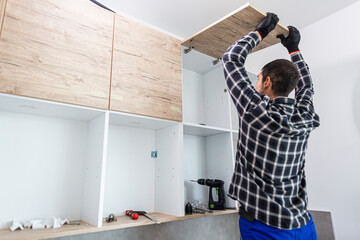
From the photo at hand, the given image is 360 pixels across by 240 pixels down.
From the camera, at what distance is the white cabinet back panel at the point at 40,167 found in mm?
1175

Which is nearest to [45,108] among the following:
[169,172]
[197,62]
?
[169,172]

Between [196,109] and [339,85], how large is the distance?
120cm

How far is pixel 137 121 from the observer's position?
57.9 inches

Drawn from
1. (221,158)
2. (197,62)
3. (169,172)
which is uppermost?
(197,62)

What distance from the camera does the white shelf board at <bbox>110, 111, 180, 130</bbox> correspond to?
1.33m

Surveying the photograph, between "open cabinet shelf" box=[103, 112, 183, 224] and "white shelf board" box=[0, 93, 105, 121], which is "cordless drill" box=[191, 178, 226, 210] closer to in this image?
"open cabinet shelf" box=[103, 112, 183, 224]

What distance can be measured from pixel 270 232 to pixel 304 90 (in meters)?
0.76

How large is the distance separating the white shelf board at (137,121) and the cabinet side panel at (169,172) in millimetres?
73

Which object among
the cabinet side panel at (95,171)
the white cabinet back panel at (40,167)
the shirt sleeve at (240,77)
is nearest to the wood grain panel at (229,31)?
the shirt sleeve at (240,77)

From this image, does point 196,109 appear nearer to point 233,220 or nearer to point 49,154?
point 233,220

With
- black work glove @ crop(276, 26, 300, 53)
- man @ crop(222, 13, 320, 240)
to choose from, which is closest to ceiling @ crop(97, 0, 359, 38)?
black work glove @ crop(276, 26, 300, 53)

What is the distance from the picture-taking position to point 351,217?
1695mm

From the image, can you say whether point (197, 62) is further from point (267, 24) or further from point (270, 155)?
point (270, 155)

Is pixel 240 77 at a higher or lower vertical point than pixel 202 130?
higher
